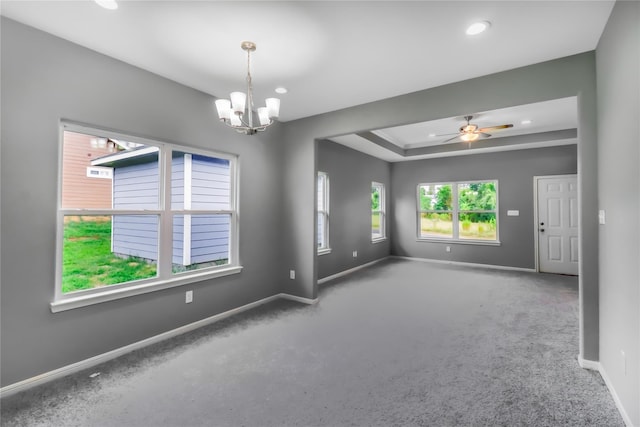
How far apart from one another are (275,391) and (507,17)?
10.5 ft

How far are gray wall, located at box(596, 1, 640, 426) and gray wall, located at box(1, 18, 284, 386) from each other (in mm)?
3582

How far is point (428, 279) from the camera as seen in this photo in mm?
5371

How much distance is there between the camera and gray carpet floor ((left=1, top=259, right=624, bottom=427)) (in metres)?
1.83

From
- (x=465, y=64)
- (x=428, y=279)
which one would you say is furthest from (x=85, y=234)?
(x=428, y=279)

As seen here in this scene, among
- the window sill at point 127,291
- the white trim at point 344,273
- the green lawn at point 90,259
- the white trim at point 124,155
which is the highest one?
the white trim at point 124,155

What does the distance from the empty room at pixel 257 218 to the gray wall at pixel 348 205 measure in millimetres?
1367

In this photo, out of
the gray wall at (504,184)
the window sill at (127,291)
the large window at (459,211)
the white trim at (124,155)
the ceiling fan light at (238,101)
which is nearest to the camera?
the ceiling fan light at (238,101)

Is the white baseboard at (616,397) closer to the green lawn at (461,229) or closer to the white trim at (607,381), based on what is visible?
the white trim at (607,381)

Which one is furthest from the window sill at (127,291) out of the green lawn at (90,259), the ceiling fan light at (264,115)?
the ceiling fan light at (264,115)

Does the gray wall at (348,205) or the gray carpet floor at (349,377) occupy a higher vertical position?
the gray wall at (348,205)

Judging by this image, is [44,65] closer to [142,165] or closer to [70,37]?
[70,37]

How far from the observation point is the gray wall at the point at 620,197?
63.9 inches

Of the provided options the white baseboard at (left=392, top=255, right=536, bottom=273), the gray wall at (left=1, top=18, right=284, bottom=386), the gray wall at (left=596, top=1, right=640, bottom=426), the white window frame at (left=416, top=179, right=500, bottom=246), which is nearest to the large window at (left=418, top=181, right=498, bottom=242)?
the white window frame at (left=416, top=179, right=500, bottom=246)

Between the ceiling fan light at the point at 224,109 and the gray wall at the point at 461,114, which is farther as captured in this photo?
the gray wall at the point at 461,114
